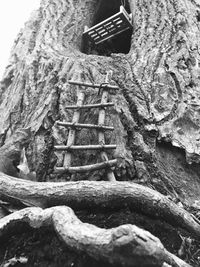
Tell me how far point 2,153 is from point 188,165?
69.8 inches

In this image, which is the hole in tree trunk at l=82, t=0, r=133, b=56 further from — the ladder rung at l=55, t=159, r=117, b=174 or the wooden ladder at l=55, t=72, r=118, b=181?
the ladder rung at l=55, t=159, r=117, b=174

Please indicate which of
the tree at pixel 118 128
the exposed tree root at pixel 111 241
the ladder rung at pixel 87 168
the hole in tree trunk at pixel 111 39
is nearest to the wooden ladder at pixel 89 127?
the ladder rung at pixel 87 168

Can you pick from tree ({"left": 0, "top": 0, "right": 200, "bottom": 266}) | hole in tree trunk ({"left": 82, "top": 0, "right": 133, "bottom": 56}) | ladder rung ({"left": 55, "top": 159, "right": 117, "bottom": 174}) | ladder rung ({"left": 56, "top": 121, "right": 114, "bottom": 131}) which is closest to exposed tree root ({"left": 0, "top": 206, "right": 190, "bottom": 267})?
tree ({"left": 0, "top": 0, "right": 200, "bottom": 266})

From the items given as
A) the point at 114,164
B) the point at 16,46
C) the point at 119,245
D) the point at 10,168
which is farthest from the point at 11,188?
the point at 16,46

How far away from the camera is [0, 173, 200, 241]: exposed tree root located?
6.87ft

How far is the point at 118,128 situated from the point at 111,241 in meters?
1.76

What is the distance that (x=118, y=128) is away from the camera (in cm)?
300

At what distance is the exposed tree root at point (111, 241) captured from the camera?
Answer: 127cm

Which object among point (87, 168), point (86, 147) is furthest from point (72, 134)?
point (87, 168)

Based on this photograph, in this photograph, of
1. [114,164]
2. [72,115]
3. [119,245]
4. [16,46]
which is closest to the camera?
[119,245]

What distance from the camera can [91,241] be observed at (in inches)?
56.3

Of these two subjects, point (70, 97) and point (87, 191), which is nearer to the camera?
point (87, 191)

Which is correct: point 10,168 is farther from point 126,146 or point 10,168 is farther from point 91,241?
point 91,241

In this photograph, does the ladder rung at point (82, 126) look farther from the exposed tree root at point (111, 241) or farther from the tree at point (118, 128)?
the exposed tree root at point (111, 241)
